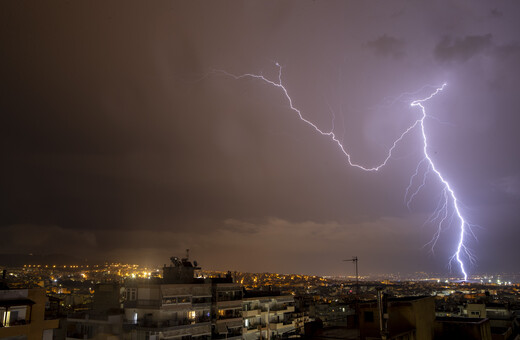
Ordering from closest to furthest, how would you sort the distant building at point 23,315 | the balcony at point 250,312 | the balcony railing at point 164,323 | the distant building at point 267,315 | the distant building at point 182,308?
1. the distant building at point 23,315
2. the balcony railing at point 164,323
3. the distant building at point 182,308
4. the balcony at point 250,312
5. the distant building at point 267,315

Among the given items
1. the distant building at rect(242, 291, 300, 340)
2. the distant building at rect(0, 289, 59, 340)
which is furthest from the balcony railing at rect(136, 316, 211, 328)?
the distant building at rect(0, 289, 59, 340)

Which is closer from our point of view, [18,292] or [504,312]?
[18,292]

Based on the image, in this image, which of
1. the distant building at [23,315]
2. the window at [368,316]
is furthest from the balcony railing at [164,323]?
the window at [368,316]

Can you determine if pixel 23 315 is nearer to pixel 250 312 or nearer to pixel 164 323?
pixel 164 323

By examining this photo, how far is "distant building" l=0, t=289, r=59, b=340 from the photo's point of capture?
16922 mm

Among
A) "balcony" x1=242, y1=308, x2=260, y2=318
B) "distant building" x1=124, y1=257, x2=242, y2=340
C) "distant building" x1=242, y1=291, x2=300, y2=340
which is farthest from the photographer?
"distant building" x1=242, y1=291, x2=300, y2=340

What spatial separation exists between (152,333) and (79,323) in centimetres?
533

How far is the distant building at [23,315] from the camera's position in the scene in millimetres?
16922

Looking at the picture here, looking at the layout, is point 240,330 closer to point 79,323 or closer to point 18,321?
point 79,323

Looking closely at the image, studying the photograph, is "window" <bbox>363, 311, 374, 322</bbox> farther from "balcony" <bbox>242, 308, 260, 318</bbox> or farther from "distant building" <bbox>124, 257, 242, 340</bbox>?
"balcony" <bbox>242, 308, 260, 318</bbox>

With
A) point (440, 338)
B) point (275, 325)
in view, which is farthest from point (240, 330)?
point (440, 338)

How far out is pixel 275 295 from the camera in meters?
41.4

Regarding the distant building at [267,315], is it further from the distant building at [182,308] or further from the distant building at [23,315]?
the distant building at [23,315]

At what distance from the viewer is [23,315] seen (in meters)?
17.6
